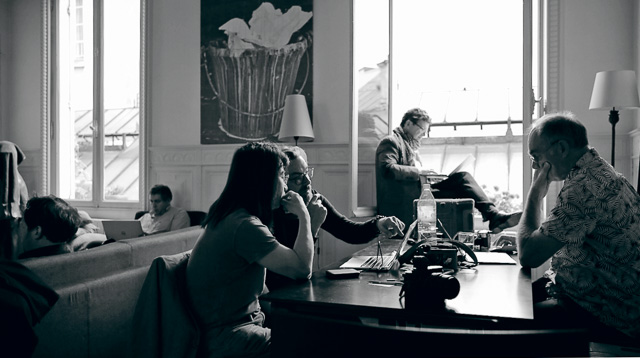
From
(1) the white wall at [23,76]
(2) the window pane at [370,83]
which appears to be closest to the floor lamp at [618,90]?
(2) the window pane at [370,83]

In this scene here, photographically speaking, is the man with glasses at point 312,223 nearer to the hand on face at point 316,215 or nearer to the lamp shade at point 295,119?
the hand on face at point 316,215

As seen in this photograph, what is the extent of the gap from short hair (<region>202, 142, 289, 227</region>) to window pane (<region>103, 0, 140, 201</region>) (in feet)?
14.6

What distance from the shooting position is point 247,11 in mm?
5125

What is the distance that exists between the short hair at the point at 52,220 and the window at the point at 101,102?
130 inches

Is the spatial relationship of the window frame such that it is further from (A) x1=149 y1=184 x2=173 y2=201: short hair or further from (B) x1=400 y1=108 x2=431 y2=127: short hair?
(B) x1=400 y1=108 x2=431 y2=127: short hair

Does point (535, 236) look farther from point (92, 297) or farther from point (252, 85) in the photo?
point (252, 85)

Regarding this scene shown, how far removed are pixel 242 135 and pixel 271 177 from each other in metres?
3.49

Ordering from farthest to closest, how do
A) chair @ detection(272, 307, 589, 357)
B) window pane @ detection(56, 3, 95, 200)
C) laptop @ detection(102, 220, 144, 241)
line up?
window pane @ detection(56, 3, 95, 200) < laptop @ detection(102, 220, 144, 241) < chair @ detection(272, 307, 589, 357)

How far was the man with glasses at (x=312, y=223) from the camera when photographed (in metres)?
2.26

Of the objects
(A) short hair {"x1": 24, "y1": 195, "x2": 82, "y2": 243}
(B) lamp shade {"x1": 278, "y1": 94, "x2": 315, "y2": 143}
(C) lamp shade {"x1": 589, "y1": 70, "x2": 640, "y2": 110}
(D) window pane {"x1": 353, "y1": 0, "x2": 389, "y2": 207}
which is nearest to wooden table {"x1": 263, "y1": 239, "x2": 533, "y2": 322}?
(A) short hair {"x1": 24, "y1": 195, "x2": 82, "y2": 243}

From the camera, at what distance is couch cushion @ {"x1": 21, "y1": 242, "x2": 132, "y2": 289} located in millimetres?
1915

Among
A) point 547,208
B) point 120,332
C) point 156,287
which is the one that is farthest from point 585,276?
point 547,208

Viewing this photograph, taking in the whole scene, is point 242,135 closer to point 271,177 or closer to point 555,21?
point 555,21

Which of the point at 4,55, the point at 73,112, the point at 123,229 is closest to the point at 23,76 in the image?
the point at 4,55
